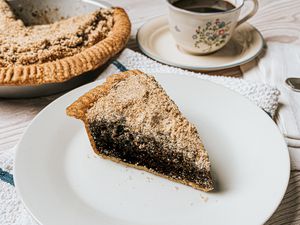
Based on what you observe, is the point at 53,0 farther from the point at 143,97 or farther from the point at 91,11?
the point at 143,97

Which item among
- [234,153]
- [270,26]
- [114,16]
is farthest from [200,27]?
[234,153]

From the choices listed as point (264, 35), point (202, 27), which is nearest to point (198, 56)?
point (202, 27)

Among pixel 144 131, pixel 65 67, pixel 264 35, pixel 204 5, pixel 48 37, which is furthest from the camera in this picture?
pixel 264 35

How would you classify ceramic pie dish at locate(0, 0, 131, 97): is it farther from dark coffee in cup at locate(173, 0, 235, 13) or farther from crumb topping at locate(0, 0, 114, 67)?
dark coffee in cup at locate(173, 0, 235, 13)

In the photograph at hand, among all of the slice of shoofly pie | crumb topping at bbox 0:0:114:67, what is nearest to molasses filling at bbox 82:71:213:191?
the slice of shoofly pie

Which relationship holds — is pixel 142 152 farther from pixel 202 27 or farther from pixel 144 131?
pixel 202 27

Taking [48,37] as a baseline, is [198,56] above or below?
below

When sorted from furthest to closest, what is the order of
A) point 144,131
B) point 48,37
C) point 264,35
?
point 264,35
point 48,37
point 144,131
